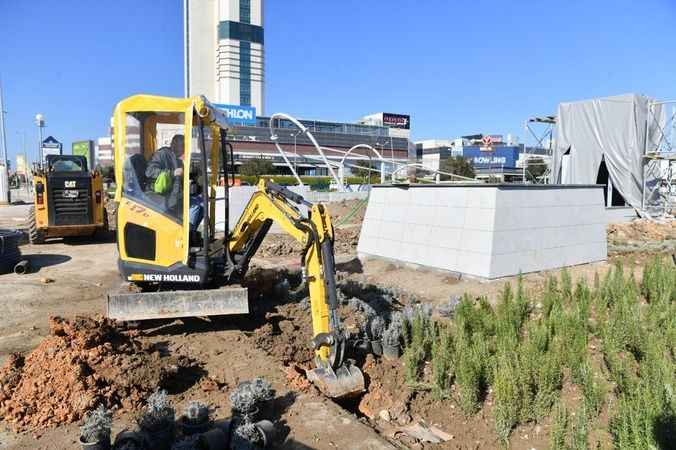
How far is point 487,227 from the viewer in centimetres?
916

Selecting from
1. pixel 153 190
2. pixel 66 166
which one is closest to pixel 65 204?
pixel 66 166

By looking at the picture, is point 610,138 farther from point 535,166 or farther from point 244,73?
point 244,73

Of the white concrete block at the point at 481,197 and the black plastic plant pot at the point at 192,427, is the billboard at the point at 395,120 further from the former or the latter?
the black plastic plant pot at the point at 192,427

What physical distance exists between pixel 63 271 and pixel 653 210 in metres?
19.8

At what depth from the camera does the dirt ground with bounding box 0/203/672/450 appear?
13.1ft

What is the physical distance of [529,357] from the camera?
4609mm

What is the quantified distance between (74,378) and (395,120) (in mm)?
107535

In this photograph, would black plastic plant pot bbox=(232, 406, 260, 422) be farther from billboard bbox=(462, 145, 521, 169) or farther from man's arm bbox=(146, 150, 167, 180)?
billboard bbox=(462, 145, 521, 169)

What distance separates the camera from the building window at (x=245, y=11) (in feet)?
332

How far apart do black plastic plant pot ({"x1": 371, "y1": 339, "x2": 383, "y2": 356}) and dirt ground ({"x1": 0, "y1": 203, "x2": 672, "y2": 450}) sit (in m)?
0.16

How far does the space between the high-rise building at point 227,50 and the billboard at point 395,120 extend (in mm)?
26357

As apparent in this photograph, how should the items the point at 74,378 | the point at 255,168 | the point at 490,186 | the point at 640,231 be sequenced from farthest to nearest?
the point at 255,168 < the point at 640,231 < the point at 490,186 < the point at 74,378

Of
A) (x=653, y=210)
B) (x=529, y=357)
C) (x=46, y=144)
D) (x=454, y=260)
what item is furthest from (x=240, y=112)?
(x=529, y=357)

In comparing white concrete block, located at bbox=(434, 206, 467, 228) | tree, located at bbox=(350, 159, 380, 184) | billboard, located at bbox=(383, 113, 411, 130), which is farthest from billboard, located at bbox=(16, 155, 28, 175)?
billboard, located at bbox=(383, 113, 411, 130)
